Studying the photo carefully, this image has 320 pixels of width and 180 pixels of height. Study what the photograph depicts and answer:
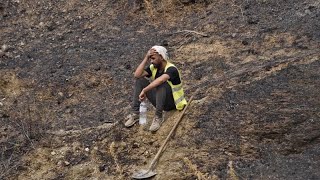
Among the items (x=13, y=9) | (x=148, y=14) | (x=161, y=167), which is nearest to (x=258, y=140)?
(x=161, y=167)

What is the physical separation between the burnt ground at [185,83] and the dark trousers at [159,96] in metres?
0.18

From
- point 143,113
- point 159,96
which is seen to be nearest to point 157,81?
point 159,96

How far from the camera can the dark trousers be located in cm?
540

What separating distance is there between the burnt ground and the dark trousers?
18 centimetres

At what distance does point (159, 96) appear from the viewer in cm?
541

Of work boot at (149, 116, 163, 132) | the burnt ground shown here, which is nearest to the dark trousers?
work boot at (149, 116, 163, 132)

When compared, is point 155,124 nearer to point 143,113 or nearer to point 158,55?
point 143,113

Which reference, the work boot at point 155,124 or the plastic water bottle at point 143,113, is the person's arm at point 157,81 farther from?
the work boot at point 155,124

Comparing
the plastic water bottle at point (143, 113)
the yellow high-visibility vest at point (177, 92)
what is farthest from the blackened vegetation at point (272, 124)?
the plastic water bottle at point (143, 113)

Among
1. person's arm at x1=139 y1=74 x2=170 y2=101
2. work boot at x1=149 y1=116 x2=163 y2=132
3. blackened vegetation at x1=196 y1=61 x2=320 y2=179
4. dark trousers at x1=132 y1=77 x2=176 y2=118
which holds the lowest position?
blackened vegetation at x1=196 y1=61 x2=320 y2=179

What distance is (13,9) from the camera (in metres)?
9.16

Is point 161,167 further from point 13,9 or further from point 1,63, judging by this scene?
point 13,9

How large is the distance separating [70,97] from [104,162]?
1.93 m

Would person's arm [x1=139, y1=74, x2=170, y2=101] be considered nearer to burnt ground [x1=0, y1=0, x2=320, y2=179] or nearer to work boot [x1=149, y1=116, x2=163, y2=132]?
work boot [x1=149, y1=116, x2=163, y2=132]
